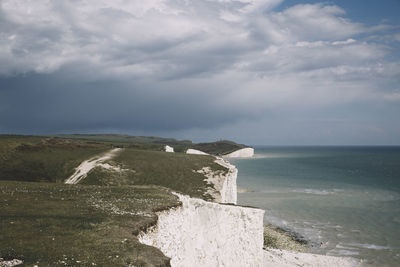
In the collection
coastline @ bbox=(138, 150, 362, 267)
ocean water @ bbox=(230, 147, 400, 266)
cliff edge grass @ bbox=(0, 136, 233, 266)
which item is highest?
cliff edge grass @ bbox=(0, 136, 233, 266)

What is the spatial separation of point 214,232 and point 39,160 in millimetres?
37147

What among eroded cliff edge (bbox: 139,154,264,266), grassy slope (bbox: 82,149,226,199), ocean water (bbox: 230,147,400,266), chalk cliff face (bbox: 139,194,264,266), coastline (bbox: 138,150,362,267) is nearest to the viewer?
coastline (bbox: 138,150,362,267)

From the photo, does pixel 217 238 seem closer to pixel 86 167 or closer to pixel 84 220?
pixel 84 220

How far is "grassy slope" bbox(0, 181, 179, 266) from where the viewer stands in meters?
11.5

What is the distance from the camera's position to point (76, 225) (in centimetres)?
1518

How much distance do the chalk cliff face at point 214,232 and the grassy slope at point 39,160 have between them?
2785cm

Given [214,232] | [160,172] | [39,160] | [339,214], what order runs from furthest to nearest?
[339,214] < [39,160] < [160,172] < [214,232]

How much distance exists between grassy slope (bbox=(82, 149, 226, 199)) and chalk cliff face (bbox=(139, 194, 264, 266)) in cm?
1054

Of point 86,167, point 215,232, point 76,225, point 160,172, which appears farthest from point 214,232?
point 86,167

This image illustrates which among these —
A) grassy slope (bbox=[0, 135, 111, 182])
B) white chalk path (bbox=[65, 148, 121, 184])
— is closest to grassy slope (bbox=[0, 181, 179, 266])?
white chalk path (bbox=[65, 148, 121, 184])

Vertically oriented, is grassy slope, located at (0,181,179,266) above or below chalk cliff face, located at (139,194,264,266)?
above

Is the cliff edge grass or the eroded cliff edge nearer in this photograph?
the cliff edge grass

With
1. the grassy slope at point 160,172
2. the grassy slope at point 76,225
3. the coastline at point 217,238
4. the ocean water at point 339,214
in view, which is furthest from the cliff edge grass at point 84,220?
the ocean water at point 339,214

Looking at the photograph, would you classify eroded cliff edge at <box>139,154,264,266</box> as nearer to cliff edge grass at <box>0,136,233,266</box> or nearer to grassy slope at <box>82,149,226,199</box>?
cliff edge grass at <box>0,136,233,266</box>
